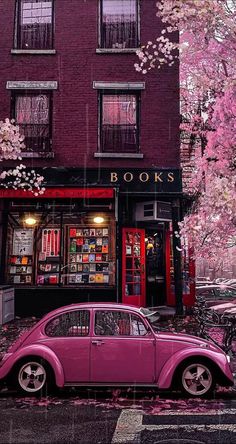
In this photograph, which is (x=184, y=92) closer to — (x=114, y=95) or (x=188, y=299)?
(x=114, y=95)

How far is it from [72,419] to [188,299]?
35.3ft

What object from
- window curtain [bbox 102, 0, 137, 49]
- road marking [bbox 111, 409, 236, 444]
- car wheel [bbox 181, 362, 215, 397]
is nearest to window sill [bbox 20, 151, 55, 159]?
window curtain [bbox 102, 0, 137, 49]

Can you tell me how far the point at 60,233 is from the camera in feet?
51.2

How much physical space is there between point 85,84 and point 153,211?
16.6 feet

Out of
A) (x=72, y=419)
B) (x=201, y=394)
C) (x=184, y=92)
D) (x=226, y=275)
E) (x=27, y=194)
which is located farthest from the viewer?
(x=226, y=275)

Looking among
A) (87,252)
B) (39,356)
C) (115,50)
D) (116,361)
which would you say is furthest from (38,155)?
(116,361)

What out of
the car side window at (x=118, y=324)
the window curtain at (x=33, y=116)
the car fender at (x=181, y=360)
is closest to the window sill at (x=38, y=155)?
the window curtain at (x=33, y=116)

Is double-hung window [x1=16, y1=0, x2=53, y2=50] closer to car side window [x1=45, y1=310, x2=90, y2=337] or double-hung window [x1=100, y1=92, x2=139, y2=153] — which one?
double-hung window [x1=100, y1=92, x2=139, y2=153]

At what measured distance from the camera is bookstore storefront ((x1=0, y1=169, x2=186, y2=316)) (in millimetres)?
15289

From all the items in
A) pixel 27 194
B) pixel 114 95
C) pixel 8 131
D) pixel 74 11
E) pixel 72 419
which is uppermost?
pixel 74 11

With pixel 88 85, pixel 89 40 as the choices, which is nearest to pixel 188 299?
pixel 88 85

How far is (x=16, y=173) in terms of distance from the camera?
15.1 meters

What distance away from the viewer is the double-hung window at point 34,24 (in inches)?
649

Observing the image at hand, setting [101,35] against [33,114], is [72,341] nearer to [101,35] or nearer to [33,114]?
[33,114]
